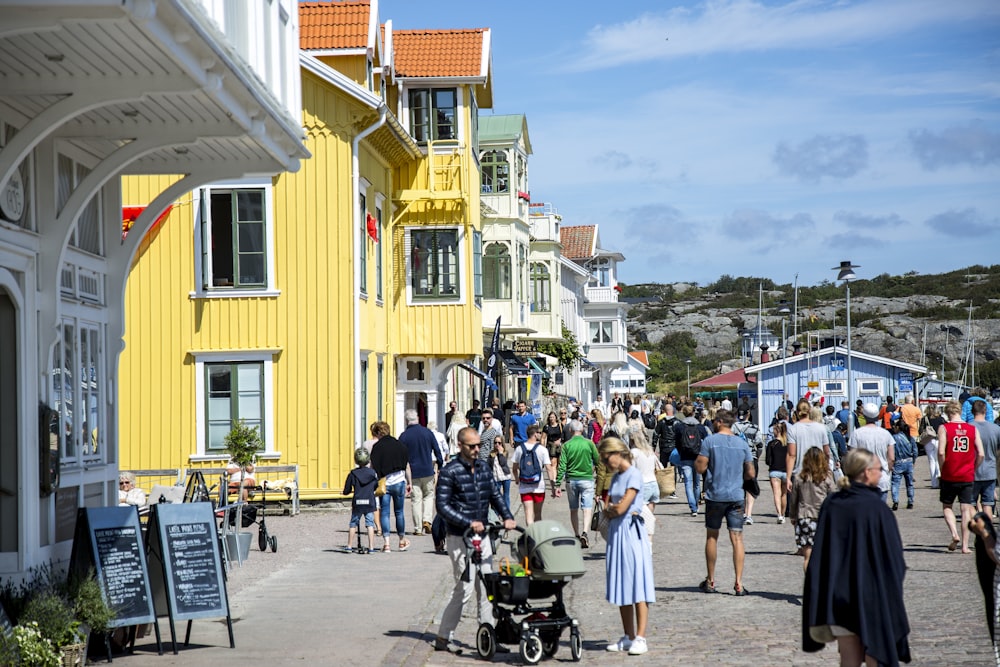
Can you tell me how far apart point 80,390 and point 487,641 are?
3859 mm

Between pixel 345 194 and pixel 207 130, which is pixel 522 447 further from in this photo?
pixel 207 130

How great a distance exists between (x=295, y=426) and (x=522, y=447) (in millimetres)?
6031

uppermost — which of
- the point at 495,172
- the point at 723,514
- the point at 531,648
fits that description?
the point at 495,172

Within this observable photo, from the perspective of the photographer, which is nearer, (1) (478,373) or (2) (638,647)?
(2) (638,647)

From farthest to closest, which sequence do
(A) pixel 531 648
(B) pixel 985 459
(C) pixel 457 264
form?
(C) pixel 457 264 → (B) pixel 985 459 → (A) pixel 531 648

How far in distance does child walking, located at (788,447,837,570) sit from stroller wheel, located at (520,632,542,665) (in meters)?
3.80

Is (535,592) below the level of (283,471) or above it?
below

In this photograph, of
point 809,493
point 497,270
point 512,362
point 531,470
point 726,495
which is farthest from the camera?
point 497,270

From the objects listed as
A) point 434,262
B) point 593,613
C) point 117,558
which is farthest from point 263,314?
point 117,558

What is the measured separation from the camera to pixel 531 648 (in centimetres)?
1010

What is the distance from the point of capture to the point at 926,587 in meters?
13.8

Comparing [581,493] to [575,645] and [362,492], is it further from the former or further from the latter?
[575,645]

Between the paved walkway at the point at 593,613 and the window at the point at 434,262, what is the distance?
948 cm

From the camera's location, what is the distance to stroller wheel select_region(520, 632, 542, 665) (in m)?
10.1
